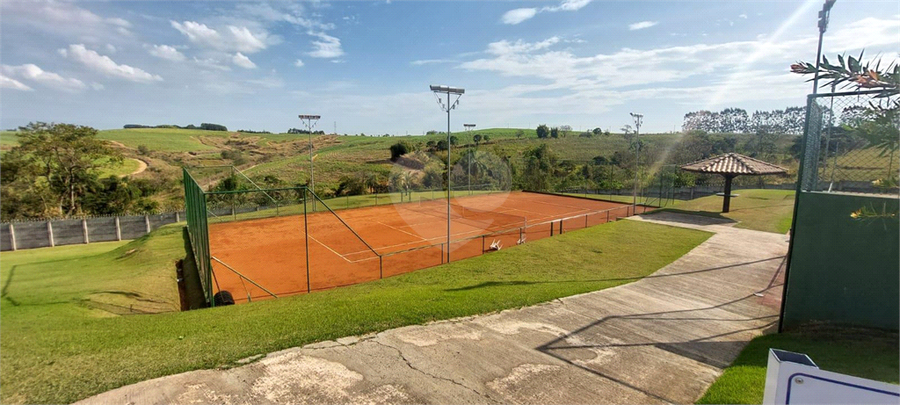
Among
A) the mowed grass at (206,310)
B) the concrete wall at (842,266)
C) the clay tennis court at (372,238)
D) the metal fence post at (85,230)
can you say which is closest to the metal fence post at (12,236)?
the metal fence post at (85,230)

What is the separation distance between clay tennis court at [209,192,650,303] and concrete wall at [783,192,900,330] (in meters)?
9.63

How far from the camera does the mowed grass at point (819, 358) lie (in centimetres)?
444

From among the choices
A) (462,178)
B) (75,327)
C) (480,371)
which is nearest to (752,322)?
(480,371)

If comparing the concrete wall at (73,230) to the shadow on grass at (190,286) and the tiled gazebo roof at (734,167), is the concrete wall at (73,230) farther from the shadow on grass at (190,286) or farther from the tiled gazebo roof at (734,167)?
the tiled gazebo roof at (734,167)

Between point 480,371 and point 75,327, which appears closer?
point 480,371

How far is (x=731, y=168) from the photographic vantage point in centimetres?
2566

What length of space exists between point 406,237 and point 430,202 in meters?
14.3

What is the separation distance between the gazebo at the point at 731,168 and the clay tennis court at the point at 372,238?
5231 millimetres

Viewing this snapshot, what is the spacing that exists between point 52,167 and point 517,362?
41.7 metres

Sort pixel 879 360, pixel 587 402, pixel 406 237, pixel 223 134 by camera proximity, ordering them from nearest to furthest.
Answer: pixel 587 402 < pixel 879 360 < pixel 406 237 < pixel 223 134

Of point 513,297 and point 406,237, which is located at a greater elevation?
point 513,297

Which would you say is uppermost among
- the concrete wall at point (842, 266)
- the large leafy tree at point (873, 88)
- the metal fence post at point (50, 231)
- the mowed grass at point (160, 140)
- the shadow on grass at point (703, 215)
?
the mowed grass at point (160, 140)

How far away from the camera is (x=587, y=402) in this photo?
4391 mm

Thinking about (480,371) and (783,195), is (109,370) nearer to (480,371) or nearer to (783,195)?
(480,371)
